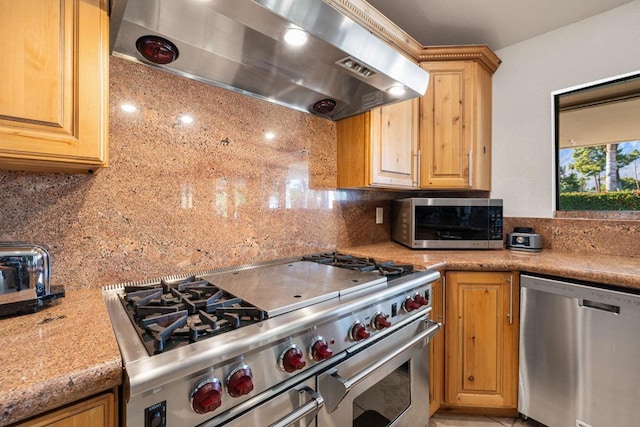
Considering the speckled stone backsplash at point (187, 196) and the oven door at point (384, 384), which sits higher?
the speckled stone backsplash at point (187, 196)

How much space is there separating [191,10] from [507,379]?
224 centimetres

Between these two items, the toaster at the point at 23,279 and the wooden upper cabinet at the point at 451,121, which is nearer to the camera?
the toaster at the point at 23,279

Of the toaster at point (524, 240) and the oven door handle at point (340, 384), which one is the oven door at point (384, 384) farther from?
the toaster at point (524, 240)

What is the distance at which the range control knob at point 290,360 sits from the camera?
0.81 meters

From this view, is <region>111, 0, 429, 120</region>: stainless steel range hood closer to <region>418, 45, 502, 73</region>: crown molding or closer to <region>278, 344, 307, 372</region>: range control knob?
<region>418, 45, 502, 73</region>: crown molding

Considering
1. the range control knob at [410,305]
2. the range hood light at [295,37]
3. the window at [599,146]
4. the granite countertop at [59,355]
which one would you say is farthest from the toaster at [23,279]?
the window at [599,146]

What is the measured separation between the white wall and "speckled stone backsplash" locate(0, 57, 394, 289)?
1.45 metres

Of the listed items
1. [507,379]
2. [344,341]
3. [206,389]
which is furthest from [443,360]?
[206,389]

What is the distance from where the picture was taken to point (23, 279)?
84 cm

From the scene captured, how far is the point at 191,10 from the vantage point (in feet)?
3.40

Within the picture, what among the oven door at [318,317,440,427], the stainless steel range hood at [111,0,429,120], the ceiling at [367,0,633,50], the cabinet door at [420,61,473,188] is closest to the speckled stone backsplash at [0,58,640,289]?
the stainless steel range hood at [111,0,429,120]

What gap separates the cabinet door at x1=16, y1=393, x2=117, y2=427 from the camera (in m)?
0.54

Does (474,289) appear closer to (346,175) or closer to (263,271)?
(346,175)

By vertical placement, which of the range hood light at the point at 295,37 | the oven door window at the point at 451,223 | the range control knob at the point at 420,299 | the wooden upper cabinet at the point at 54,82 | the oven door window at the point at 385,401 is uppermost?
the range hood light at the point at 295,37
